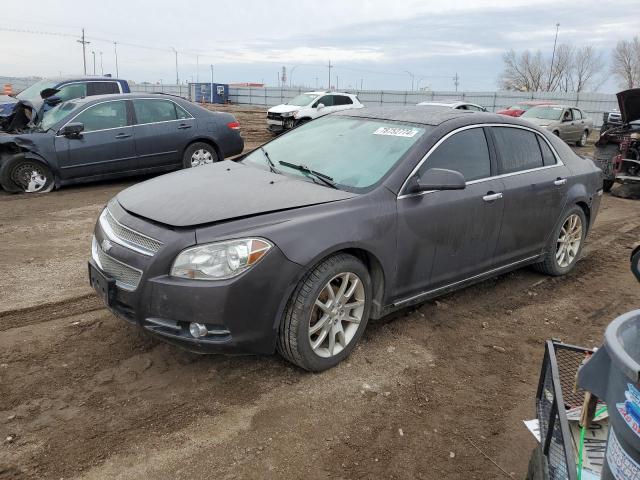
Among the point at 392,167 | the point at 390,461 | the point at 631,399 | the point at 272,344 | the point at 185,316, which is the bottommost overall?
the point at 390,461

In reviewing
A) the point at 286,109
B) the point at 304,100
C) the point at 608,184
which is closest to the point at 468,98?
the point at 304,100

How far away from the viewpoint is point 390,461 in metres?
2.71

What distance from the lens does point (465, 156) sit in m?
4.16

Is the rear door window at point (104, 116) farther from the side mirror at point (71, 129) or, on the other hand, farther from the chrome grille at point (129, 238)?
the chrome grille at point (129, 238)

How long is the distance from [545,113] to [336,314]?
18.9 m

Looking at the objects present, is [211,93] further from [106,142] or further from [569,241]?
[569,241]

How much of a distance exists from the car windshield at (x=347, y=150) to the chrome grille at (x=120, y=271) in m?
1.41

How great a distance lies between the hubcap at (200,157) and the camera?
9.71 metres

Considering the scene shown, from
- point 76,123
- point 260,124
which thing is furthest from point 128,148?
point 260,124

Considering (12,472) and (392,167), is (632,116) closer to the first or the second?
(392,167)

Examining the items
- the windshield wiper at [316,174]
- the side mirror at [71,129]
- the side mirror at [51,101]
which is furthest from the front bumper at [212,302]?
the side mirror at [51,101]

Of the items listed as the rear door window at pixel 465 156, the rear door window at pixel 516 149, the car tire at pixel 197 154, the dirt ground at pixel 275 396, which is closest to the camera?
the dirt ground at pixel 275 396

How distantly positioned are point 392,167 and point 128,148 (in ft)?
21.0

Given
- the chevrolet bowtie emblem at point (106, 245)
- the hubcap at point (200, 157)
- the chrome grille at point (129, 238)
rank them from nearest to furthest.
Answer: the chrome grille at point (129, 238), the chevrolet bowtie emblem at point (106, 245), the hubcap at point (200, 157)
